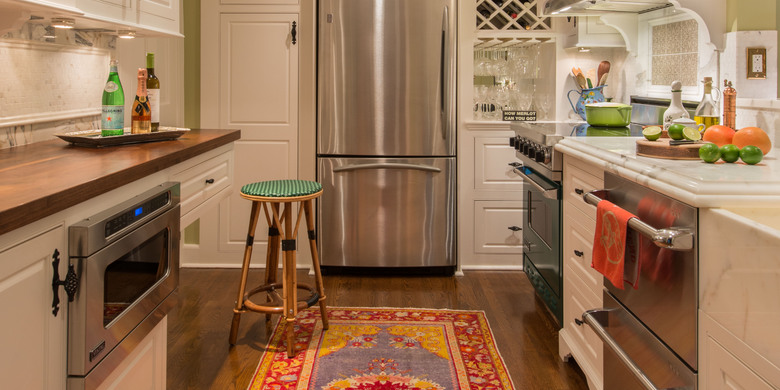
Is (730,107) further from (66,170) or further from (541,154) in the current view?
(66,170)

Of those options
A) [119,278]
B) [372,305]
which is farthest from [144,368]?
[372,305]

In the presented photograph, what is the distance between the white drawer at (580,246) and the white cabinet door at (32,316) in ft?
5.35

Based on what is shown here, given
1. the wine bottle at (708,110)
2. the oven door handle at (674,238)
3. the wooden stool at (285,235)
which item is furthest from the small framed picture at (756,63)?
the wooden stool at (285,235)

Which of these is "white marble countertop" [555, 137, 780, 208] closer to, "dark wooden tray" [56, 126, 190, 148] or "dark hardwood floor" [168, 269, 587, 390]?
"dark hardwood floor" [168, 269, 587, 390]

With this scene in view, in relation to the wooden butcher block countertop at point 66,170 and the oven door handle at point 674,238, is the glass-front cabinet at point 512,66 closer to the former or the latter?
the wooden butcher block countertop at point 66,170

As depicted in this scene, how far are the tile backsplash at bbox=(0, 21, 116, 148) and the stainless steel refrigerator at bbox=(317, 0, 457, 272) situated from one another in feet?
4.91

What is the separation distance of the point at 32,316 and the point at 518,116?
11.5ft

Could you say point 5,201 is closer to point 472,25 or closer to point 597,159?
point 597,159

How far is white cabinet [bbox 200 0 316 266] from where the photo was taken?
A: 13.9 feet

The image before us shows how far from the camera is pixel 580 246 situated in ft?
8.19

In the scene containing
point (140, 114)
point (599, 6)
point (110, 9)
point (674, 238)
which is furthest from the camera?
Result: point (599, 6)

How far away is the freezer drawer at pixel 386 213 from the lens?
4.13 metres

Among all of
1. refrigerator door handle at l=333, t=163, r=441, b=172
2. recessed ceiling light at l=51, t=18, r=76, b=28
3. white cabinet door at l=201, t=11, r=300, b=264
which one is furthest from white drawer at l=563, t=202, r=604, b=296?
white cabinet door at l=201, t=11, r=300, b=264

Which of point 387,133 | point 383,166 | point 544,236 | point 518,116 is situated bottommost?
point 544,236
